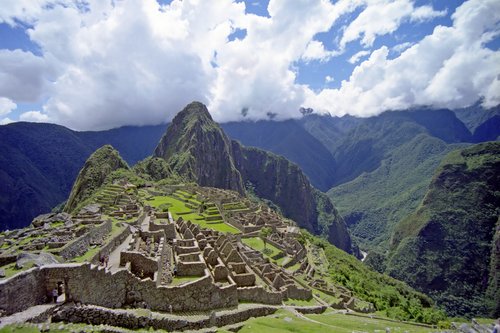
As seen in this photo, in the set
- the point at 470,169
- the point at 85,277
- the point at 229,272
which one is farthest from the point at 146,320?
the point at 470,169

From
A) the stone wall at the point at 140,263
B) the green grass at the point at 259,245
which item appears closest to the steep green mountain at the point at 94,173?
the green grass at the point at 259,245

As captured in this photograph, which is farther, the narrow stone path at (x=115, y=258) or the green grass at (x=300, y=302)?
the green grass at (x=300, y=302)

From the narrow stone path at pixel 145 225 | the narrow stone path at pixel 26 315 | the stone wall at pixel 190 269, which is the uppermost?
the narrow stone path at pixel 145 225

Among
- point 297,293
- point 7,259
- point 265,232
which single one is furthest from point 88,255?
point 265,232

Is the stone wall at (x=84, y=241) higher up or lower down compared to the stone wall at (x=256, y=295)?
higher up

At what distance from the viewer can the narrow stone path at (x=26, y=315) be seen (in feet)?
43.1

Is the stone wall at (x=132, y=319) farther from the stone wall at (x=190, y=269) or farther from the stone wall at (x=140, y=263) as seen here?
the stone wall at (x=140, y=263)

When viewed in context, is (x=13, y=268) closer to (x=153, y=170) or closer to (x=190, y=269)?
(x=190, y=269)

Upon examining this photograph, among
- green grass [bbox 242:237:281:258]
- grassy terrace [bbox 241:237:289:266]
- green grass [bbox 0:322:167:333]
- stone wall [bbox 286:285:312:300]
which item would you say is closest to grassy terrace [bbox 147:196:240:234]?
green grass [bbox 242:237:281:258]

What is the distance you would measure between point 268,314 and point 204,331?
8240 mm

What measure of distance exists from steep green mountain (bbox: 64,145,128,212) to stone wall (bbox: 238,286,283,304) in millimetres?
97568

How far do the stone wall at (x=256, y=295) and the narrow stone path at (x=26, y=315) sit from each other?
13319 mm

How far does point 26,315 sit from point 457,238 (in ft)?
606

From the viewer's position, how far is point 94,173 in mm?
129750
